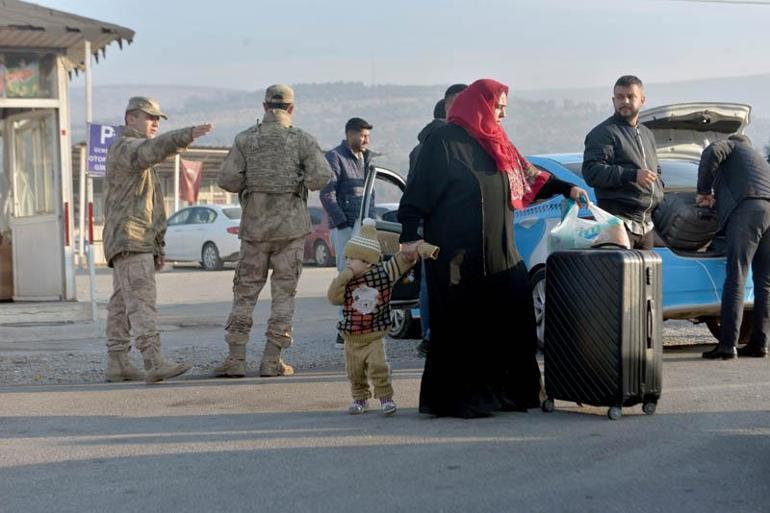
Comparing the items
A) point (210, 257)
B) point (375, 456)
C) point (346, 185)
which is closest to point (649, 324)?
point (375, 456)

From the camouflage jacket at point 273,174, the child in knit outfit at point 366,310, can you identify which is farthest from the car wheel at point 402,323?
the child in knit outfit at point 366,310

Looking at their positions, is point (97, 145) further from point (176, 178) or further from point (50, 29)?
point (176, 178)

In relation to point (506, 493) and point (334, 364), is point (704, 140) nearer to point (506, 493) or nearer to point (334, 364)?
point (334, 364)

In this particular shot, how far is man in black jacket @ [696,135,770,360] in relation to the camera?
32.2 feet

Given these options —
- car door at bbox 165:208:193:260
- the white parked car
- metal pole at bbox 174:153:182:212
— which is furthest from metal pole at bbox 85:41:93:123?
metal pole at bbox 174:153:182:212

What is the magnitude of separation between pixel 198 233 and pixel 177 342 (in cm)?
1890

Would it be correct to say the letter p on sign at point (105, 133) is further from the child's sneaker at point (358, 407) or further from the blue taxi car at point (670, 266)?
the child's sneaker at point (358, 407)

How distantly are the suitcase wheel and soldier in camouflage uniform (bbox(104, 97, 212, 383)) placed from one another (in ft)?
11.4

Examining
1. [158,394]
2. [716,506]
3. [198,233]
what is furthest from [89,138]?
[198,233]

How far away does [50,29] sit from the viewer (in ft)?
47.0

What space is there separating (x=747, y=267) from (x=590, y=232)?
2299 mm

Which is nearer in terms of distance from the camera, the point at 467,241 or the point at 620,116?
the point at 467,241

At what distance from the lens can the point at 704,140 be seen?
1182cm

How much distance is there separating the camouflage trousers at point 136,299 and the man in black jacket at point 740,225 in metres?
4.10
